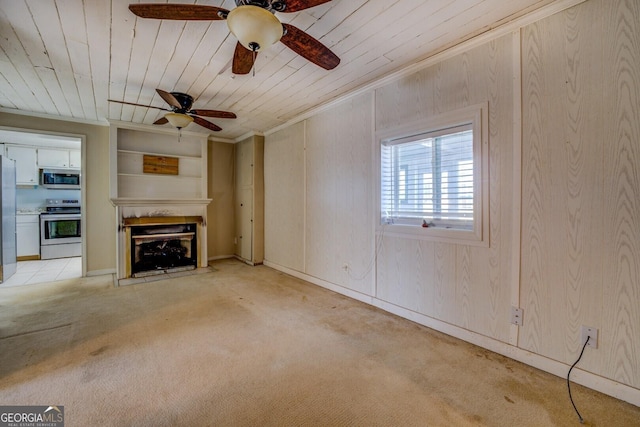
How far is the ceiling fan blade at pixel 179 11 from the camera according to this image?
143cm

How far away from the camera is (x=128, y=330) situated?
242 cm

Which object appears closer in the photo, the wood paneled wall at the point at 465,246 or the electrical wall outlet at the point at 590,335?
the electrical wall outlet at the point at 590,335

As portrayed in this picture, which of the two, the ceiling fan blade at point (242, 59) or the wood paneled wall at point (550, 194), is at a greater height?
the ceiling fan blade at point (242, 59)

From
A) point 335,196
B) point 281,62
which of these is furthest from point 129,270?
point 281,62

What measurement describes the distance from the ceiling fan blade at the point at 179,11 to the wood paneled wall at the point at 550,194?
1.84 meters

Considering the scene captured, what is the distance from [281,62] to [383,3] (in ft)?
3.47

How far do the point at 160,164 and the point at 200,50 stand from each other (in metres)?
3.09

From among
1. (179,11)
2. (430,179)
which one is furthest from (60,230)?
(430,179)

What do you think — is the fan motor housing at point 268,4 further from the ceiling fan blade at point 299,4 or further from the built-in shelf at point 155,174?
the built-in shelf at point 155,174

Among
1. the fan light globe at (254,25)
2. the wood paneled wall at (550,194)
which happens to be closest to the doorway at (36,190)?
the fan light globe at (254,25)

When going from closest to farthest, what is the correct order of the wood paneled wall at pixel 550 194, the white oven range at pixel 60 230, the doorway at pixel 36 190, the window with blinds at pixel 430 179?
the wood paneled wall at pixel 550 194 < the window with blinds at pixel 430 179 < the doorway at pixel 36 190 < the white oven range at pixel 60 230

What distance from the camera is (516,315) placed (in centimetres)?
196

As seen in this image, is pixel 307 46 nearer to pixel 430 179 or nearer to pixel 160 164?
pixel 430 179

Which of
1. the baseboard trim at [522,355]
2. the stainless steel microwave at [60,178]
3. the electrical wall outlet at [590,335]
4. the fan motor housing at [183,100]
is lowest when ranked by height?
the baseboard trim at [522,355]
